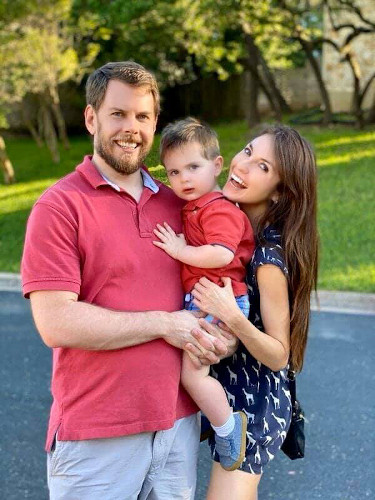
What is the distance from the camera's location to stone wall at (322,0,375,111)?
21.9m

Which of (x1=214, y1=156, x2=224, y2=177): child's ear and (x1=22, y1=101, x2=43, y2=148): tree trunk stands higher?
(x1=214, y1=156, x2=224, y2=177): child's ear

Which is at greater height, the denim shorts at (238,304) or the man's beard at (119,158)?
the man's beard at (119,158)

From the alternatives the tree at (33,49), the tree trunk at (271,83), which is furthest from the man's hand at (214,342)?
the tree trunk at (271,83)

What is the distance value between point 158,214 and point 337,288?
17.4ft

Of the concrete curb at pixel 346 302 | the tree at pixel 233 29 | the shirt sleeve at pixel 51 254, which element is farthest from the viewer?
the tree at pixel 233 29

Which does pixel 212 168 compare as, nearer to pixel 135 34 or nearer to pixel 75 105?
pixel 135 34

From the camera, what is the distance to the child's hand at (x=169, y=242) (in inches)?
91.0

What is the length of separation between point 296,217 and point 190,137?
1.42 feet

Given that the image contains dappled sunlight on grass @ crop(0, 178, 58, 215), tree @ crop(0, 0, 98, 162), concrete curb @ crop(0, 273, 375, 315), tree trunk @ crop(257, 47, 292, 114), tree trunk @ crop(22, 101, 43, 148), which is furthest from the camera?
tree trunk @ crop(22, 101, 43, 148)

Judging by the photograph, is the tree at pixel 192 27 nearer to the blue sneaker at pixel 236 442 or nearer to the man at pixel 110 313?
the man at pixel 110 313

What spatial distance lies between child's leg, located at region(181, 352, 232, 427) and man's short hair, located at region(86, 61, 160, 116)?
2.74 feet

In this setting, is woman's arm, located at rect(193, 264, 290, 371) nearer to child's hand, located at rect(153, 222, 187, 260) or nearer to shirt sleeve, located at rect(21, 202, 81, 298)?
child's hand, located at rect(153, 222, 187, 260)

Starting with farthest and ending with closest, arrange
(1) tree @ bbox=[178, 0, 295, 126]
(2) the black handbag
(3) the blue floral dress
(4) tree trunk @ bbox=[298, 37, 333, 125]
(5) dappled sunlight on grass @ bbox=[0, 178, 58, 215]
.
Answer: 1. (4) tree trunk @ bbox=[298, 37, 333, 125]
2. (1) tree @ bbox=[178, 0, 295, 126]
3. (5) dappled sunlight on grass @ bbox=[0, 178, 58, 215]
4. (2) the black handbag
5. (3) the blue floral dress

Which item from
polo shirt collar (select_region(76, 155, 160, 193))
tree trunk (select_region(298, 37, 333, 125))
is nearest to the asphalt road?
polo shirt collar (select_region(76, 155, 160, 193))
